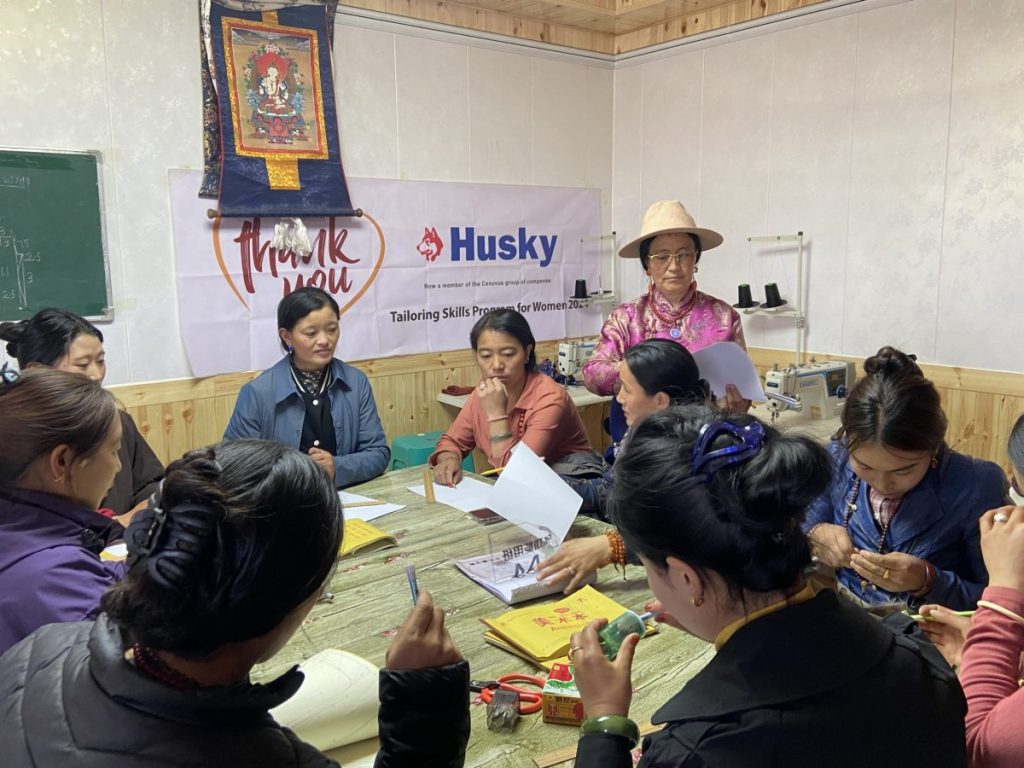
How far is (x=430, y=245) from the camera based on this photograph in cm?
430

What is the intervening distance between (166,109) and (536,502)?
2655 mm

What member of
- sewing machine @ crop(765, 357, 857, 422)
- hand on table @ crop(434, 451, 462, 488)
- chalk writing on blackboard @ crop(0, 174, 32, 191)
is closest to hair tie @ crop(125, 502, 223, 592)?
hand on table @ crop(434, 451, 462, 488)

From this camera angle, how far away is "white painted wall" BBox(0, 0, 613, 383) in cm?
311

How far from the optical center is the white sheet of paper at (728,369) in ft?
7.66

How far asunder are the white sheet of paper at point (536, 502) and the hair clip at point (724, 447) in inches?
35.2

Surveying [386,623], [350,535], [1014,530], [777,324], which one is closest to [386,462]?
[350,535]

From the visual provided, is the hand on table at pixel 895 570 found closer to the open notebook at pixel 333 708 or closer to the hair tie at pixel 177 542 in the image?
the open notebook at pixel 333 708

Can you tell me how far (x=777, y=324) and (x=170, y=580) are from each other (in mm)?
3969

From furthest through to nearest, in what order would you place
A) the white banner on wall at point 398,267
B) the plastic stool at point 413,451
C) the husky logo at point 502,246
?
the husky logo at point 502,246, the plastic stool at point 413,451, the white banner on wall at point 398,267

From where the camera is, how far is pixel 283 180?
3725 mm

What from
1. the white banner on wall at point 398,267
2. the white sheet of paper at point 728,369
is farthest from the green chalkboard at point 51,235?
the white sheet of paper at point 728,369

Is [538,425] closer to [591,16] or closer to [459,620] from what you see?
[459,620]

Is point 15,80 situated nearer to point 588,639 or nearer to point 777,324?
point 588,639

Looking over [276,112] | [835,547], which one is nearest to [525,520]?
[835,547]
